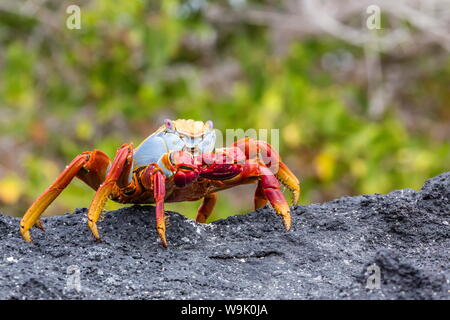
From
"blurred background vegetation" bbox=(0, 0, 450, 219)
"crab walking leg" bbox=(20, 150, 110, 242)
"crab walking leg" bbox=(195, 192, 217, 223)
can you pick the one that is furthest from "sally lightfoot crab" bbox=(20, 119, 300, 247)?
"blurred background vegetation" bbox=(0, 0, 450, 219)

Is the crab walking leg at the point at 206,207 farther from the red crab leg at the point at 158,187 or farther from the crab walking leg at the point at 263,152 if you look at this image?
the red crab leg at the point at 158,187

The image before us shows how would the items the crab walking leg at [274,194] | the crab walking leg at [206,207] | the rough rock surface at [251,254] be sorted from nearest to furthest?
the rough rock surface at [251,254] → the crab walking leg at [274,194] → the crab walking leg at [206,207]

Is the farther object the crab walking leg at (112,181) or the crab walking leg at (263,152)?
the crab walking leg at (263,152)

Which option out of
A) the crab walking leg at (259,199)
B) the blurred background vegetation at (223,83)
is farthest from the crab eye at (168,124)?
the blurred background vegetation at (223,83)

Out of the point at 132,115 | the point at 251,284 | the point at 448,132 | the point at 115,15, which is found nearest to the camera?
the point at 251,284

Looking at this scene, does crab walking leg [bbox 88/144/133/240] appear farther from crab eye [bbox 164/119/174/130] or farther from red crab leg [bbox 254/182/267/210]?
red crab leg [bbox 254/182/267/210]
